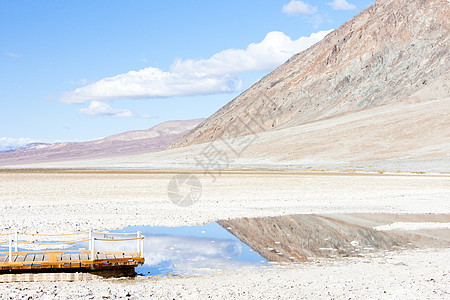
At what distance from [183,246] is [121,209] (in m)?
8.39

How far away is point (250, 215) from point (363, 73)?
10223cm

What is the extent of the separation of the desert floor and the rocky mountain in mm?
73570

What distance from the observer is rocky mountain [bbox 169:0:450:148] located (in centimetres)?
10712

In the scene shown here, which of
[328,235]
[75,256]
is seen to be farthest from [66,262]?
[328,235]

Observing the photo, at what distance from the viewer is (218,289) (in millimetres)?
10289

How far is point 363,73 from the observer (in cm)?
11819

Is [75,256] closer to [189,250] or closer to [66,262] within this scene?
[66,262]

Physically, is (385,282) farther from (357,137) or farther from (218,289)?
(357,137)

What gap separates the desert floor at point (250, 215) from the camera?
10.1 meters

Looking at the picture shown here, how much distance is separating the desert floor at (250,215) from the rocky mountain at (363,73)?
73570 millimetres

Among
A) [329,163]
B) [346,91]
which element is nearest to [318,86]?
[346,91]

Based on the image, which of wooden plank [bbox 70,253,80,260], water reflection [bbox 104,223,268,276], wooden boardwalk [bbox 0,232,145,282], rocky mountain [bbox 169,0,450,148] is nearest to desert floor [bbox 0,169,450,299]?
wooden boardwalk [bbox 0,232,145,282]

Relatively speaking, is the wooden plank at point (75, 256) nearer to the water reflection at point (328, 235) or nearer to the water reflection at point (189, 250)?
the water reflection at point (189, 250)

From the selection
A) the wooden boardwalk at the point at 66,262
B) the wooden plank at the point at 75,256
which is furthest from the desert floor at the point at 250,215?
the wooden plank at the point at 75,256
